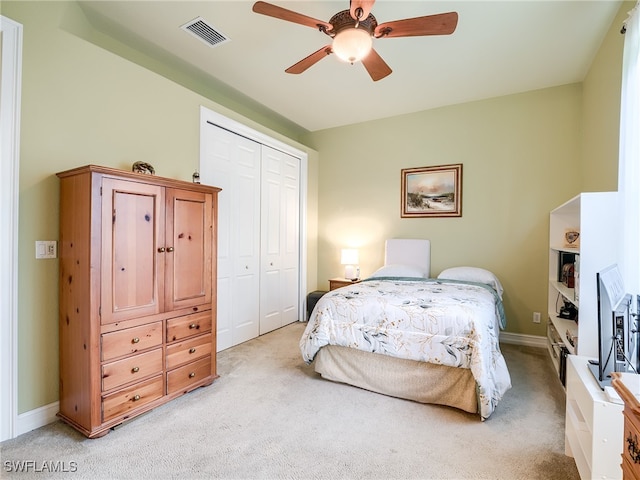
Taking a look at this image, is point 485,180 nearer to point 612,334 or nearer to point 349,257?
point 349,257

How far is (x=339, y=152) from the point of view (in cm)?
491

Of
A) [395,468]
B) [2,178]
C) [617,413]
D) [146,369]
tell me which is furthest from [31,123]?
[617,413]

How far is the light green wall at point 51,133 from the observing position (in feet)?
6.52

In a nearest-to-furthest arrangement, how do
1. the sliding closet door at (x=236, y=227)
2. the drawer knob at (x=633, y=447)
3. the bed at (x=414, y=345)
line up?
the drawer knob at (x=633, y=447), the bed at (x=414, y=345), the sliding closet door at (x=236, y=227)

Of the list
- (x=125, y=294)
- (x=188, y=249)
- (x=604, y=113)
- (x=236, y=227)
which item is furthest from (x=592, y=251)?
(x=236, y=227)

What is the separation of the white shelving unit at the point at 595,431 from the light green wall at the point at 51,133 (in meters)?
3.03

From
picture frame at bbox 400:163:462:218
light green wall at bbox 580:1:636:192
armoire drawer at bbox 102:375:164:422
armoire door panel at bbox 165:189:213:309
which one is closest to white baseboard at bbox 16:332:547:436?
armoire drawer at bbox 102:375:164:422

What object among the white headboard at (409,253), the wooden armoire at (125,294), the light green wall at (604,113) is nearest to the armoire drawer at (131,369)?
the wooden armoire at (125,294)

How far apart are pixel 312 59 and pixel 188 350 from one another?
2.38 m

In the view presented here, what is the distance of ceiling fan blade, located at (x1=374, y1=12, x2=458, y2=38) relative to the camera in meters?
1.86

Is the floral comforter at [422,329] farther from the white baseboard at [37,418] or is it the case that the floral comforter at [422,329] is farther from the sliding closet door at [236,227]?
the white baseboard at [37,418]

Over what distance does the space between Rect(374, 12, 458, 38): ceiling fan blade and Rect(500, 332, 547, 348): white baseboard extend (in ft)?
11.1

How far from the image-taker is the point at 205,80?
3.49 m

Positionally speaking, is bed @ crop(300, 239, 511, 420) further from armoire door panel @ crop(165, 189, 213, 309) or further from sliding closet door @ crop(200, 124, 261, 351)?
sliding closet door @ crop(200, 124, 261, 351)
